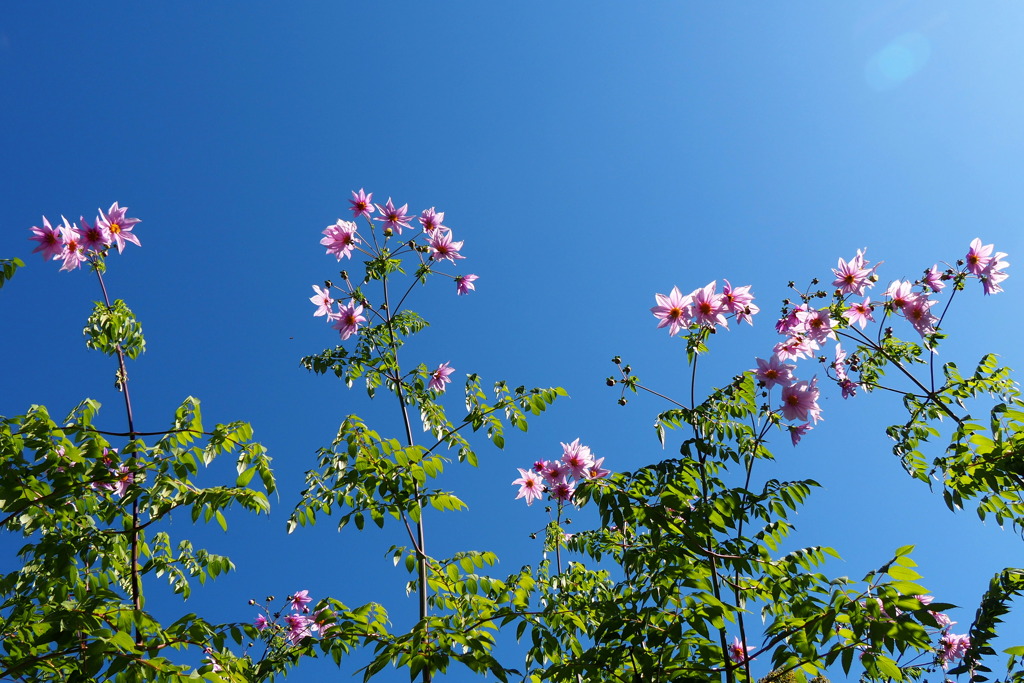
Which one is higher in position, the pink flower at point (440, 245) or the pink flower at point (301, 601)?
the pink flower at point (440, 245)

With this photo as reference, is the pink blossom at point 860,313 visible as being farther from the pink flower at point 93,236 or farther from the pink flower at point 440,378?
the pink flower at point 93,236

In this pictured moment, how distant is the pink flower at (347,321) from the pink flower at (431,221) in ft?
3.04

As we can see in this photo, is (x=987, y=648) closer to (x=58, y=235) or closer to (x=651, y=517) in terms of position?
(x=651, y=517)

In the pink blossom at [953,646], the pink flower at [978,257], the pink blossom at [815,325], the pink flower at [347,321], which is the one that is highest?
the pink flower at [347,321]

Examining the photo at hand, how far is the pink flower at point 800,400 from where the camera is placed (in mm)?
3297

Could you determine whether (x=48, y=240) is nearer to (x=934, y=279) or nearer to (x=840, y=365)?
(x=840, y=365)

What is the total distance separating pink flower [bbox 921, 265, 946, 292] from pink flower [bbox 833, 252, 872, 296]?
0.72m

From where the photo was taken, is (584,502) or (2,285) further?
(2,285)

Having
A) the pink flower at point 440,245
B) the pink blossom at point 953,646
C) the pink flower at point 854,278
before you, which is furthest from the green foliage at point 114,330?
the pink blossom at point 953,646

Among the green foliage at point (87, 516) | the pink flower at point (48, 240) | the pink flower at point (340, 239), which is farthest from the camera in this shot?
the pink flower at point (340, 239)

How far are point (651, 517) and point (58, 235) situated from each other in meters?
4.29

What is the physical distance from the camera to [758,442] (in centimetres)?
342

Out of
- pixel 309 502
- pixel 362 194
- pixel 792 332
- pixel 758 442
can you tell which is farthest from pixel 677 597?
pixel 362 194

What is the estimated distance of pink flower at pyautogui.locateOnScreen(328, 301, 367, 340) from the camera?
16.2ft
